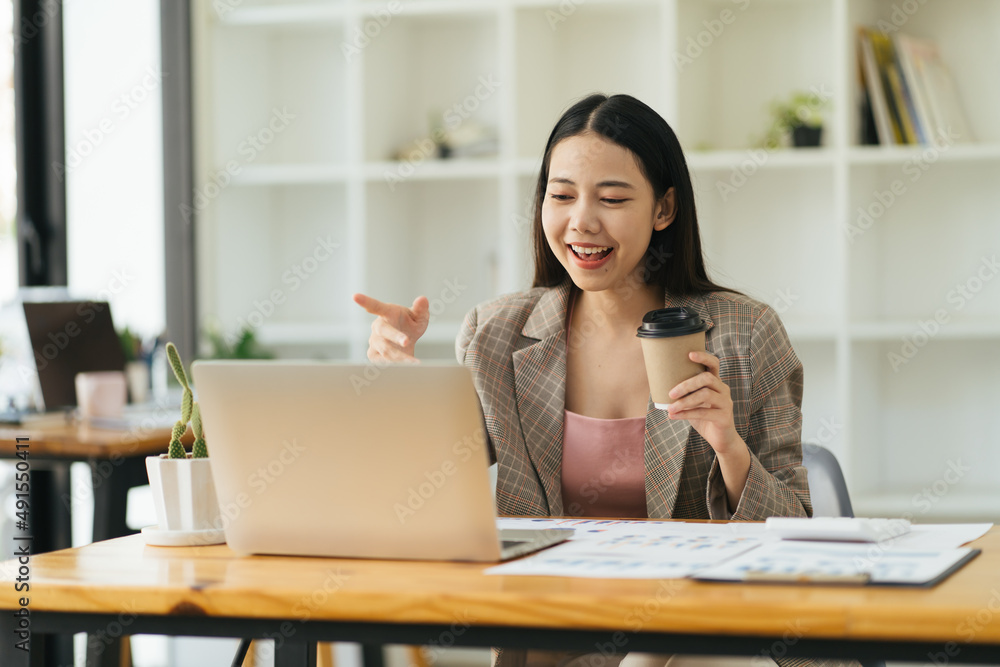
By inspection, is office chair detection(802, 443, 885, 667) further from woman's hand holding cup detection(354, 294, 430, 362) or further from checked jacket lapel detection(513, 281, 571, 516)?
woman's hand holding cup detection(354, 294, 430, 362)

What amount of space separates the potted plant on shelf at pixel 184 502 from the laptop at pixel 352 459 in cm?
12

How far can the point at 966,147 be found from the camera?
114 inches

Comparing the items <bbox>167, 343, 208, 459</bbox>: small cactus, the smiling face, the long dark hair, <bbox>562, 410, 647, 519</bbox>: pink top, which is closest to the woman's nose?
the smiling face

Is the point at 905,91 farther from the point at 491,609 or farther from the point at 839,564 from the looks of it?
the point at 491,609

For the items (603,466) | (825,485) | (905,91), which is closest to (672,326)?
(603,466)

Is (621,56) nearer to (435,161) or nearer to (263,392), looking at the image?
(435,161)

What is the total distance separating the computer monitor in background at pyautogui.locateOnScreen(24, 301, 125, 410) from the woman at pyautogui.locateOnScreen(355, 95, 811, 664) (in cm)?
137

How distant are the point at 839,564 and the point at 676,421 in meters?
0.67

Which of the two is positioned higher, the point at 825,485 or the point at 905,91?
the point at 905,91

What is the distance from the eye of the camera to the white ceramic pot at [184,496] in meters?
1.22

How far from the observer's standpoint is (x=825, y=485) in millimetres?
1735

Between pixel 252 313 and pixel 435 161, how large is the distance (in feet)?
2.79

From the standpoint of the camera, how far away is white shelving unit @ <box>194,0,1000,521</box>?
3.10m

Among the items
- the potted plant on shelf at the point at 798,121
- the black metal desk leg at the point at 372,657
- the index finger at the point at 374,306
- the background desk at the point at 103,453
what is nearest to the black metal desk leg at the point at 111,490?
the background desk at the point at 103,453
